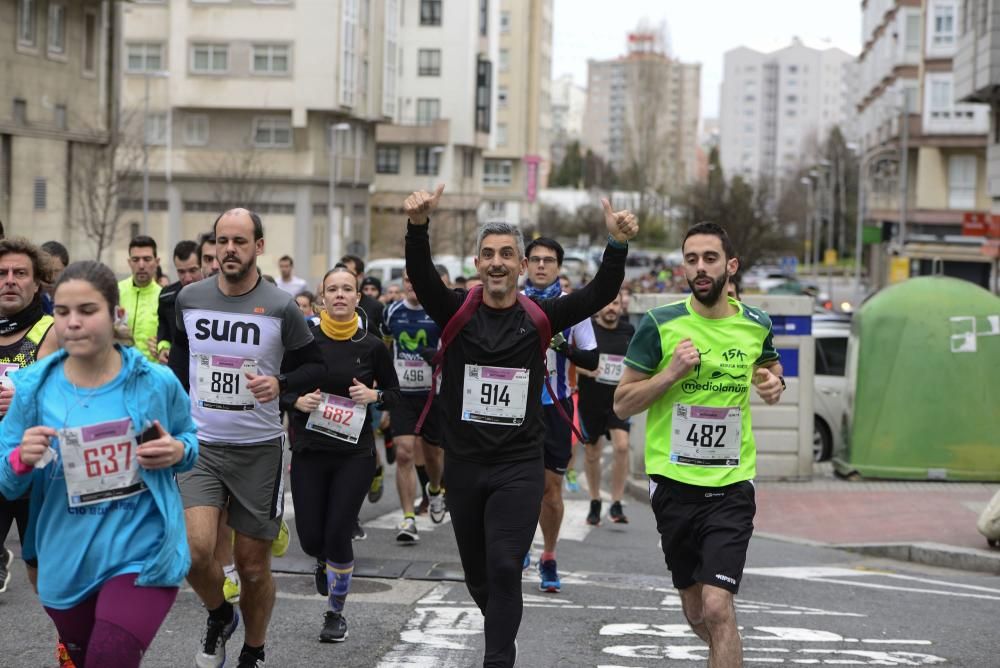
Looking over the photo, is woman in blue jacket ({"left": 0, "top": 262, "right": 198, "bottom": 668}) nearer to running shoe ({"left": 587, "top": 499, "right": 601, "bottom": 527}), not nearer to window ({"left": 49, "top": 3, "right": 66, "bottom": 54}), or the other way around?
running shoe ({"left": 587, "top": 499, "right": 601, "bottom": 527})

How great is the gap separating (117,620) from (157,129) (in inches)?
2354

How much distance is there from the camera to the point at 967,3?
4244 centimetres

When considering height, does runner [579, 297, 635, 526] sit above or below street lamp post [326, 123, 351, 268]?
below

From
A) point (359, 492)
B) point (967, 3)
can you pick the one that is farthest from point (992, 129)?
point (359, 492)

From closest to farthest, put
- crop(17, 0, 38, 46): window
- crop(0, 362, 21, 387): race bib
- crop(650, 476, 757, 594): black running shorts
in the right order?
crop(650, 476, 757, 594): black running shorts
crop(0, 362, 21, 387): race bib
crop(17, 0, 38, 46): window

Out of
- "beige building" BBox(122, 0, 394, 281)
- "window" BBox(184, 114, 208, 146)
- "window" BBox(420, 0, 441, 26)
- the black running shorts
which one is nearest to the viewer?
the black running shorts

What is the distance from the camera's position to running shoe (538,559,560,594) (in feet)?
33.2

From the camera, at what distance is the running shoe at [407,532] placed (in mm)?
11914

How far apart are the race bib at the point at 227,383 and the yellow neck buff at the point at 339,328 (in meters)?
1.91

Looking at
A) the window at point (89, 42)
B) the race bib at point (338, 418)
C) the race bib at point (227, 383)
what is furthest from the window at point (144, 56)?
the race bib at point (227, 383)

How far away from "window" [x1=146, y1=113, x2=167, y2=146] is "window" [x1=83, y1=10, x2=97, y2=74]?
2098 centimetres

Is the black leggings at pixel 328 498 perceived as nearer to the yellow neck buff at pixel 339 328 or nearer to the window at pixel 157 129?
the yellow neck buff at pixel 339 328

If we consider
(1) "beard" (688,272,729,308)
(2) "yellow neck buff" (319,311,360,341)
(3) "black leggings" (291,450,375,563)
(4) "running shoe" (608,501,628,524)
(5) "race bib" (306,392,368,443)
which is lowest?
(4) "running shoe" (608,501,628,524)

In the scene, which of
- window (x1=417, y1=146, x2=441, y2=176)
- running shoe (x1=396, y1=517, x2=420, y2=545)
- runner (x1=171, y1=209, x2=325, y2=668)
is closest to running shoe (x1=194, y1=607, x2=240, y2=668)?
runner (x1=171, y1=209, x2=325, y2=668)
